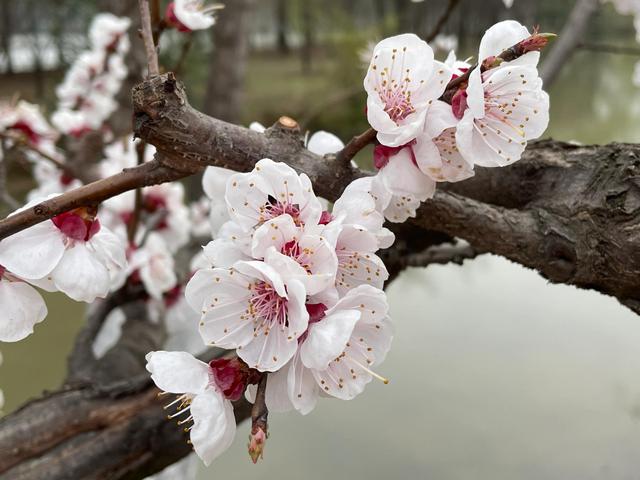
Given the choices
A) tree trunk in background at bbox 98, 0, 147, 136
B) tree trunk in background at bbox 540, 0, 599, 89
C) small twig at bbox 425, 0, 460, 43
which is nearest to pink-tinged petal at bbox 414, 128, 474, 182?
small twig at bbox 425, 0, 460, 43

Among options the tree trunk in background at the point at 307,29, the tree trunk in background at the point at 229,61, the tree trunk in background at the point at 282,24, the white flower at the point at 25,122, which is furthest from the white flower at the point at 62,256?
the tree trunk in background at the point at 282,24

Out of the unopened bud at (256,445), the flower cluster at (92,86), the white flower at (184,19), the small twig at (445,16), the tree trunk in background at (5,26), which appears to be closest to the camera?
the unopened bud at (256,445)

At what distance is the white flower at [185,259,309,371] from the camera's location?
256 mm

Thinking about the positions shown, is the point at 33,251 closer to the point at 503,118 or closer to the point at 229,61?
the point at 503,118

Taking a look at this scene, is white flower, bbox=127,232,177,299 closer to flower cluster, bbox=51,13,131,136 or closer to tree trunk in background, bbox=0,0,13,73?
flower cluster, bbox=51,13,131,136

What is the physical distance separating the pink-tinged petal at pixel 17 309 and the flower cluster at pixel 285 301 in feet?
0.23

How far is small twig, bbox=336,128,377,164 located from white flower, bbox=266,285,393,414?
0.08 metres

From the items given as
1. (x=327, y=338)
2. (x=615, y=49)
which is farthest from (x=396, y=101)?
(x=615, y=49)

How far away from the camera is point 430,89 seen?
27cm

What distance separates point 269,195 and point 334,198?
0.18 ft

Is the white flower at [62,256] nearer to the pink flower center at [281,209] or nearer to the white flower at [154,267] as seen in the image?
the pink flower center at [281,209]

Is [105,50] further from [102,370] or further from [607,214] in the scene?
[607,214]

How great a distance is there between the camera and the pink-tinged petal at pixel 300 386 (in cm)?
25

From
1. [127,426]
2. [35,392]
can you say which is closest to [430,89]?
[127,426]
